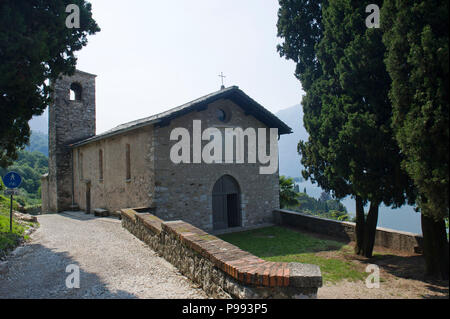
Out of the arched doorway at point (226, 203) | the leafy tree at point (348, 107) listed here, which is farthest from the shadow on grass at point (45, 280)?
the arched doorway at point (226, 203)

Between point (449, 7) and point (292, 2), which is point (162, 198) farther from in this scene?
point (449, 7)

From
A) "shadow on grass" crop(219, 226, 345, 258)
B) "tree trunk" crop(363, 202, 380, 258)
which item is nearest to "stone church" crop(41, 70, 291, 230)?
"shadow on grass" crop(219, 226, 345, 258)

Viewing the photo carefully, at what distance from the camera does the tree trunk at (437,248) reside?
22.9ft

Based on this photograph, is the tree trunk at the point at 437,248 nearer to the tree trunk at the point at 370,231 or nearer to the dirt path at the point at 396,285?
the dirt path at the point at 396,285

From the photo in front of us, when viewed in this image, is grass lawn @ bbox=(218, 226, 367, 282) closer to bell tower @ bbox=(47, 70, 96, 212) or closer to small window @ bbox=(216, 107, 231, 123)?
small window @ bbox=(216, 107, 231, 123)

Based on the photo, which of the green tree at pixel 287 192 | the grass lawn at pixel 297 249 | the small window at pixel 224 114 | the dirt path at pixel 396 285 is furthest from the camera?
the green tree at pixel 287 192

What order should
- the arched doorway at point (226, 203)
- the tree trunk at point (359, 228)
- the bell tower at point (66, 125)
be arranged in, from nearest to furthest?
the tree trunk at point (359, 228) → the arched doorway at point (226, 203) → the bell tower at point (66, 125)

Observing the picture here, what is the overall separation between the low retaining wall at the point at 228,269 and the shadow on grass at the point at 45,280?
4.00ft

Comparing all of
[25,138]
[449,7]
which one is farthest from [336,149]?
[25,138]

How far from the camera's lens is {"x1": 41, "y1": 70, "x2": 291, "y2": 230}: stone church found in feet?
37.4

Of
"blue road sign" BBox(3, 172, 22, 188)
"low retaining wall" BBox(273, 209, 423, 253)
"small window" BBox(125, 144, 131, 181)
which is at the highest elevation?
"small window" BBox(125, 144, 131, 181)

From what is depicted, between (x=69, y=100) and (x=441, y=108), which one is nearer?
(x=441, y=108)

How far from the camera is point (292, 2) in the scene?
1044 centimetres
